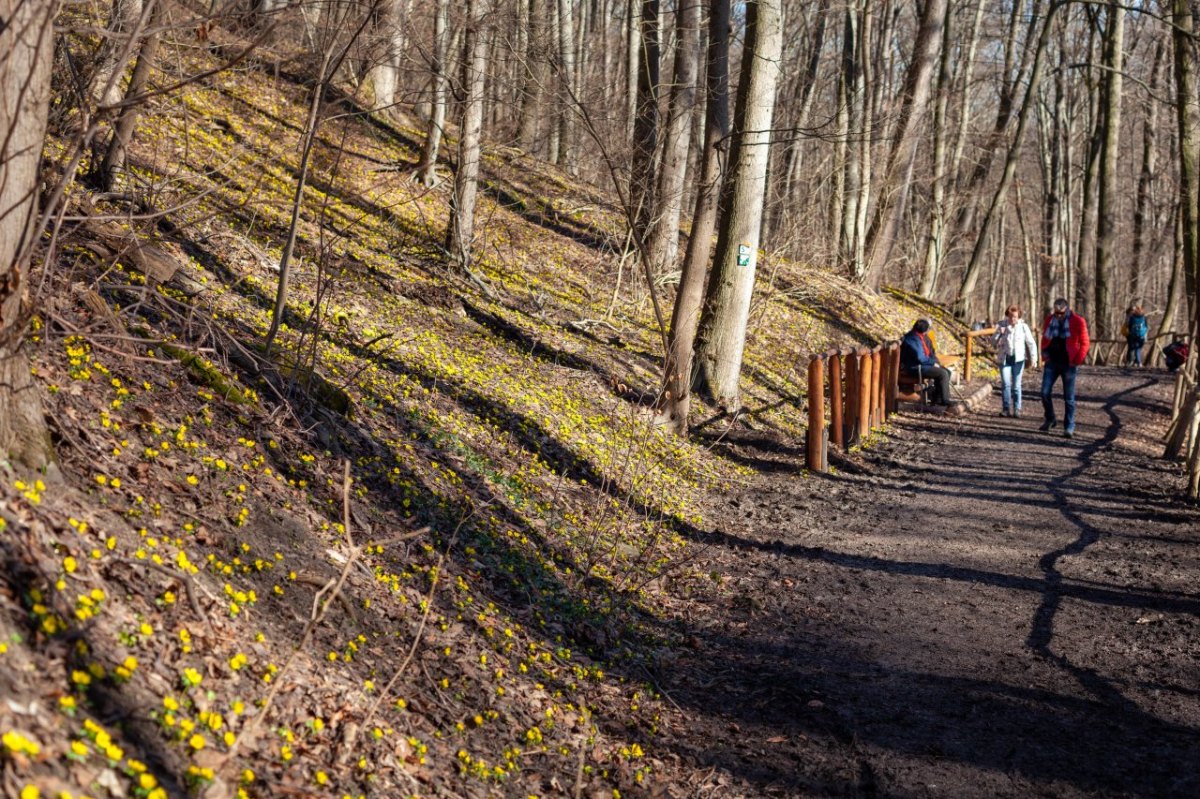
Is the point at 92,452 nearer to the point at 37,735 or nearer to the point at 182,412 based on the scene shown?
the point at 182,412

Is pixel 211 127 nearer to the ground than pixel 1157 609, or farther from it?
farther from it

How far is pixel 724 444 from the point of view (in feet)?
40.6

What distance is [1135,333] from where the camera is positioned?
25.5 meters

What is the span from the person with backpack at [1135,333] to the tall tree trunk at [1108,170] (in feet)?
4.34

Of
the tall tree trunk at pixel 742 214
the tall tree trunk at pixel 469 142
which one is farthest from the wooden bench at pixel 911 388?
the tall tree trunk at pixel 469 142

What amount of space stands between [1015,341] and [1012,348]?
5.2 inches

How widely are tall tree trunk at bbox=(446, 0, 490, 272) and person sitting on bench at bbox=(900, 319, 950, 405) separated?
22.5 ft

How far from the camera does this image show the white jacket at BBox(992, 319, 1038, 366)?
51.1ft

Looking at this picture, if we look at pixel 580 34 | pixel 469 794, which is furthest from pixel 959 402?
pixel 580 34

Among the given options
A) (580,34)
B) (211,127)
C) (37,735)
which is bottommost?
(37,735)

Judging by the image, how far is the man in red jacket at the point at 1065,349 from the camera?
14.1m

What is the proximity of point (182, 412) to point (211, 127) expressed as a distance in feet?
37.8

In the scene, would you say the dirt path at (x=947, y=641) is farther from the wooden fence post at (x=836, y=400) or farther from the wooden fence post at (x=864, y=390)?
the wooden fence post at (x=864, y=390)

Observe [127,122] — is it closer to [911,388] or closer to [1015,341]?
[911,388]
